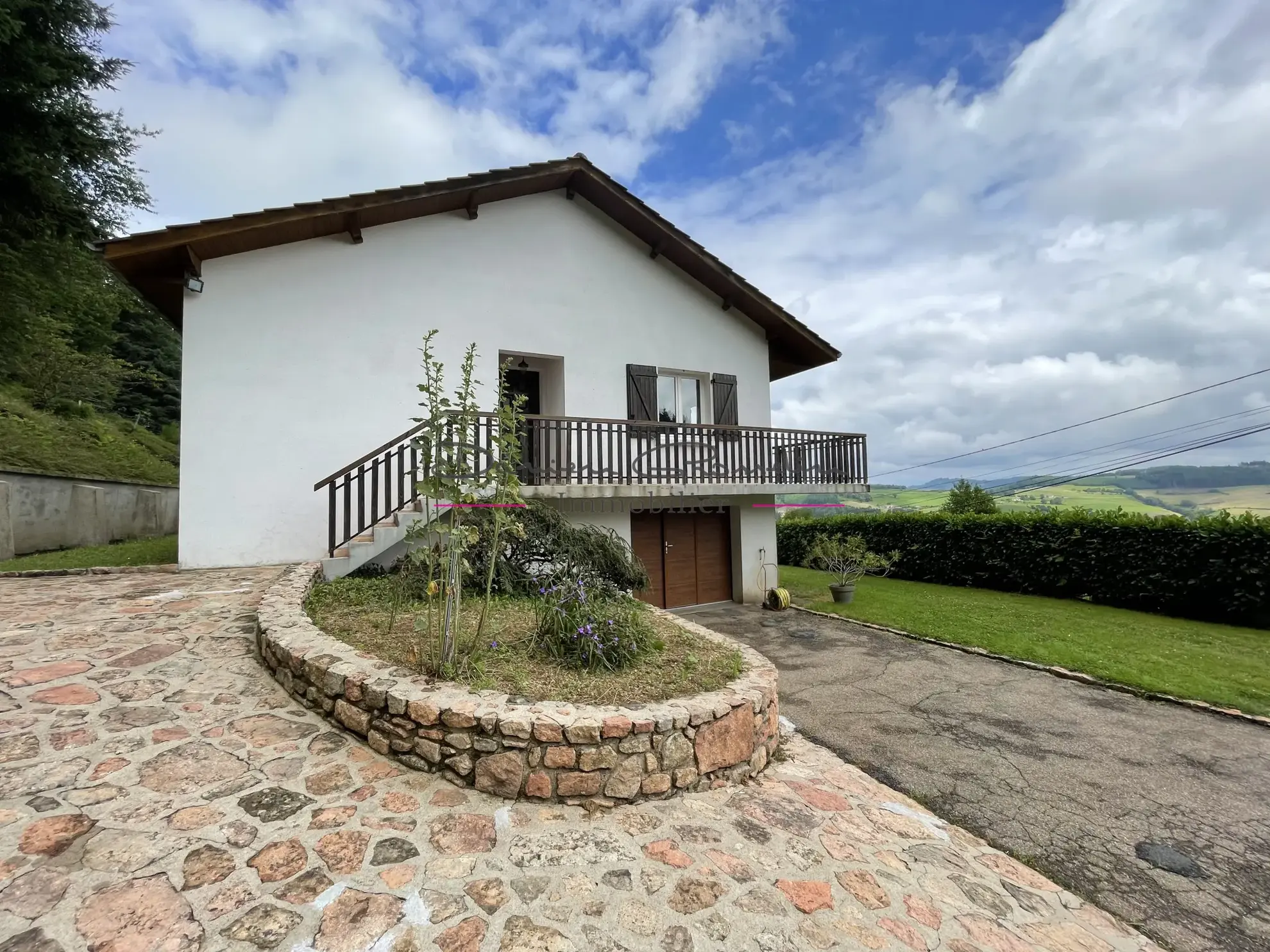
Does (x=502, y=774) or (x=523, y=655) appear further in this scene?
(x=523, y=655)

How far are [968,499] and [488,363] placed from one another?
15.6m

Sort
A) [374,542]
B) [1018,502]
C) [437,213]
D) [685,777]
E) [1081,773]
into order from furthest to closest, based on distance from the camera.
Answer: [1018,502], [437,213], [374,542], [1081,773], [685,777]

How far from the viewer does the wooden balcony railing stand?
7211 millimetres

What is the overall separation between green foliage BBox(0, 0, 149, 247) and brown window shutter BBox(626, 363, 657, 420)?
37.2 feet

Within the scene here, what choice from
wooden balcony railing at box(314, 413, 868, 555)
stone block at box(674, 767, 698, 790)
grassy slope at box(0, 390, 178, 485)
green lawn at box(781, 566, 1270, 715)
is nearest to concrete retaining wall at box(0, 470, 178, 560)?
grassy slope at box(0, 390, 178, 485)

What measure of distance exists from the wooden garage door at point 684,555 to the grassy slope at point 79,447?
1100 centimetres

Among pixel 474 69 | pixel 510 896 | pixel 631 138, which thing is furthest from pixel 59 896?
pixel 631 138

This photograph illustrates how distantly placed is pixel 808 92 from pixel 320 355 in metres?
9.82

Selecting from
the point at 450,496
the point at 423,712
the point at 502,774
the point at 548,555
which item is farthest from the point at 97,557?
the point at 502,774

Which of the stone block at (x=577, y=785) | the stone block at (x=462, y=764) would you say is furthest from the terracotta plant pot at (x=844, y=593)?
the stone block at (x=462, y=764)

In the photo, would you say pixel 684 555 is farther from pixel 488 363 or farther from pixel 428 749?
pixel 428 749

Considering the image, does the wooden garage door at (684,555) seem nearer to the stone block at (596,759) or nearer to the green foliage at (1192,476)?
the stone block at (596,759)

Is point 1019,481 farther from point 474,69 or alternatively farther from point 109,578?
point 109,578

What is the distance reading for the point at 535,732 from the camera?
114 inches
